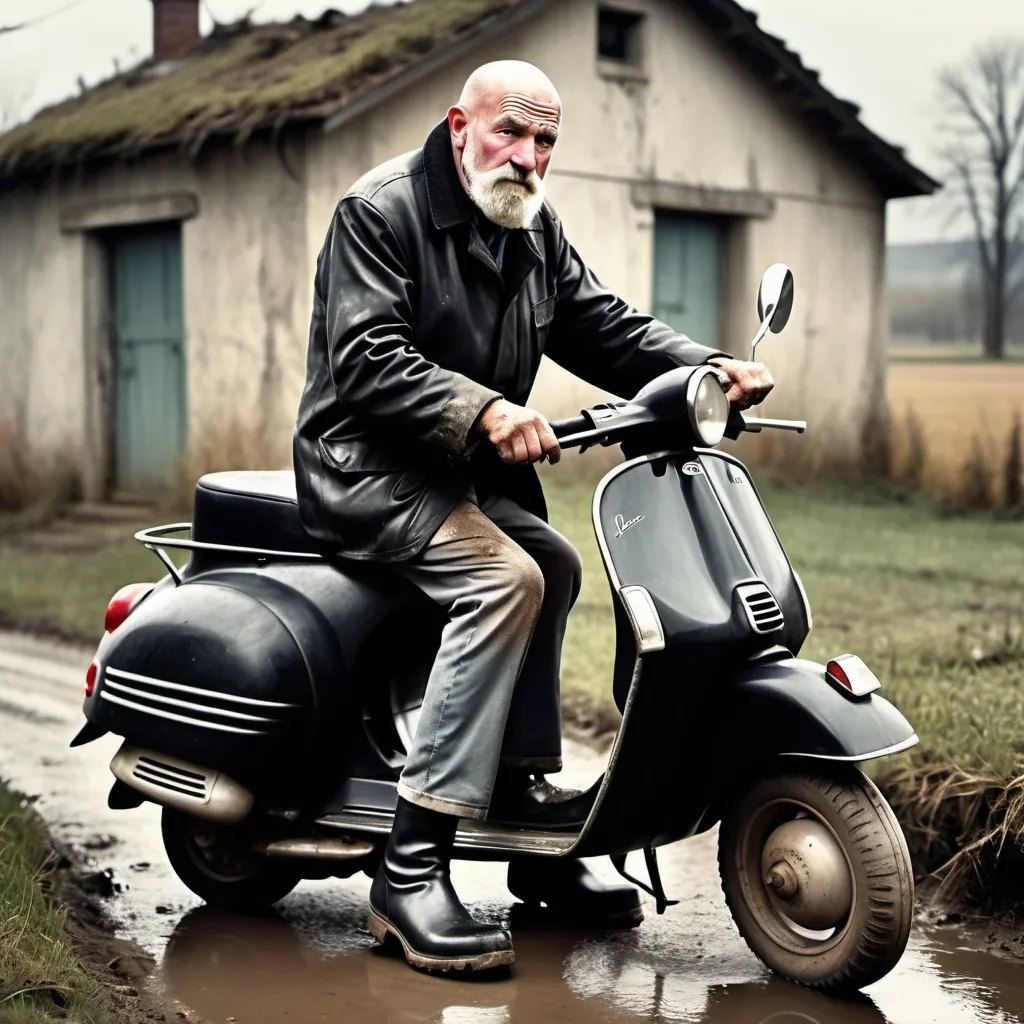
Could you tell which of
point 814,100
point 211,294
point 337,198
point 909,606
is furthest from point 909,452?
point 909,606

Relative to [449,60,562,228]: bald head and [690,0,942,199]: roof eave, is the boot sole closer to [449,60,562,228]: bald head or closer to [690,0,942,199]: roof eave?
[449,60,562,228]: bald head

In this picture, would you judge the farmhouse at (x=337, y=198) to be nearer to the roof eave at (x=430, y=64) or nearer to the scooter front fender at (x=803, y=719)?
the roof eave at (x=430, y=64)

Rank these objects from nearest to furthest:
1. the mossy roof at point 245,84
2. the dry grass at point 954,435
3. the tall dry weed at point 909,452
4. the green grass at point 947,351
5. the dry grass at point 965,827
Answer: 1. the dry grass at point 965,827
2. the mossy roof at point 245,84
3. the dry grass at point 954,435
4. the tall dry weed at point 909,452
5. the green grass at point 947,351

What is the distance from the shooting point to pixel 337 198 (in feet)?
41.0

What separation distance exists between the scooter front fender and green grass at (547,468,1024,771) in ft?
3.29

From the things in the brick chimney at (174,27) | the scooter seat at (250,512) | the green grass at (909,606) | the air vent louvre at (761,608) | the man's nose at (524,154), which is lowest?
the green grass at (909,606)

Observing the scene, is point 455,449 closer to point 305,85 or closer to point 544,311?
point 544,311

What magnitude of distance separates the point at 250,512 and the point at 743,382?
3.85 ft

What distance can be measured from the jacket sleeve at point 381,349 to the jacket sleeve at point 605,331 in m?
0.53

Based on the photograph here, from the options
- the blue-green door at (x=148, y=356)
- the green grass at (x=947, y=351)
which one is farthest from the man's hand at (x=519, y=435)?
the green grass at (x=947, y=351)

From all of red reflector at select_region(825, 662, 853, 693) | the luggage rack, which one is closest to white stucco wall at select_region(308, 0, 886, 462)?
the luggage rack

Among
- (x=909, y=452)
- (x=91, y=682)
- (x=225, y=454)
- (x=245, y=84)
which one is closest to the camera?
(x=91, y=682)

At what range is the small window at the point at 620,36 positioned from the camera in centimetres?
1452

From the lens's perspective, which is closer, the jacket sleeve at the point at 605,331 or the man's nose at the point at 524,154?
the man's nose at the point at 524,154
